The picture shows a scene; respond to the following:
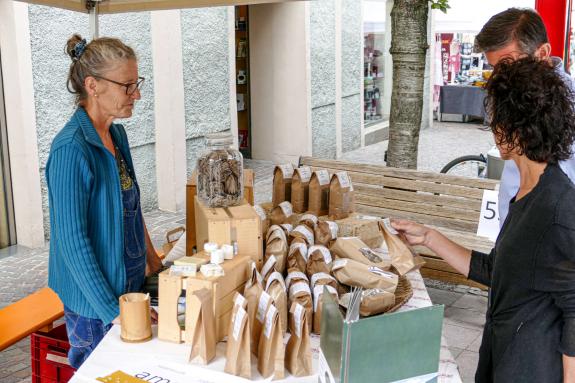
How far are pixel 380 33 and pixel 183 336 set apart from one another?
39.1 ft

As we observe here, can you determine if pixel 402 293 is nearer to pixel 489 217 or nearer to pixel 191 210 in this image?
pixel 191 210

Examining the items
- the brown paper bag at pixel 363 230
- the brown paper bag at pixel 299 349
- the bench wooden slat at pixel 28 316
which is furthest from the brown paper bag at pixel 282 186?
the brown paper bag at pixel 299 349

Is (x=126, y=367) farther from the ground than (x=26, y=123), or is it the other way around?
(x=26, y=123)

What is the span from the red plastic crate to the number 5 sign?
2.38 meters

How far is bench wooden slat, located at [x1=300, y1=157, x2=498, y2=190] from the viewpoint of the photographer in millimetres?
5391

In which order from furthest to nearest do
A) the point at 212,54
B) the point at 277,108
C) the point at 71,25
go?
the point at 277,108
the point at 212,54
the point at 71,25

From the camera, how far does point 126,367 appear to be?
2387 mm

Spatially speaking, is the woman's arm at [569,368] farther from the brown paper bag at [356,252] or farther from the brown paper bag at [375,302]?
the brown paper bag at [356,252]

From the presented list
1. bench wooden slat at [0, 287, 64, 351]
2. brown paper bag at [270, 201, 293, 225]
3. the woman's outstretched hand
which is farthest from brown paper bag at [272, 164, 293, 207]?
bench wooden slat at [0, 287, 64, 351]

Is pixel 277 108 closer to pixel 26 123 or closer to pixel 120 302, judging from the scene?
pixel 26 123

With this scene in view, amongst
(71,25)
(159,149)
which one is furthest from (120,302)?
(159,149)

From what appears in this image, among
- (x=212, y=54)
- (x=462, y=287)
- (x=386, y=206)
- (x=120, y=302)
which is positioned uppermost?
(x=212, y=54)

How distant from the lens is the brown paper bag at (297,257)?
9.81ft

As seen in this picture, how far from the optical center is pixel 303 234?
3.24m
